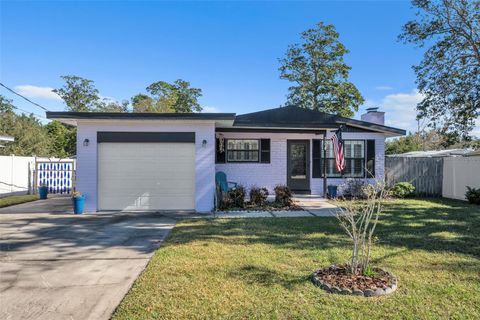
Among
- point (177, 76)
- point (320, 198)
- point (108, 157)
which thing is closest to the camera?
point (108, 157)

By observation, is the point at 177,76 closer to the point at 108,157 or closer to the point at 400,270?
the point at 108,157

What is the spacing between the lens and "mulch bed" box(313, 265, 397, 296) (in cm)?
374

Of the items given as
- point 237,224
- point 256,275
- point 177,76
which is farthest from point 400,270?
point 177,76

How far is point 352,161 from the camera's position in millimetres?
13664

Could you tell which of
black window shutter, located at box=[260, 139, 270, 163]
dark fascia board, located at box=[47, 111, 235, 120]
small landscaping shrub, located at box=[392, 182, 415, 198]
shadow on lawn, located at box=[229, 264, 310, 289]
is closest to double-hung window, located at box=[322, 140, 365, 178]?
small landscaping shrub, located at box=[392, 182, 415, 198]

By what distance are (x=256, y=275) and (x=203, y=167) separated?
5.89m

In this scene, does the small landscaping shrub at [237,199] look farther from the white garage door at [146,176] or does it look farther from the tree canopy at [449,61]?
the tree canopy at [449,61]

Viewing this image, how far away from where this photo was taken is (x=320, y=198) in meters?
12.8

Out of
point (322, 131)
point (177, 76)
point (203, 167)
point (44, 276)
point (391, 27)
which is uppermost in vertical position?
point (177, 76)

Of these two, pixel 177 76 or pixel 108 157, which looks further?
pixel 177 76

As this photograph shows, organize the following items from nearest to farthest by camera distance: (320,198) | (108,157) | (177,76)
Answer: (108,157)
(320,198)
(177,76)

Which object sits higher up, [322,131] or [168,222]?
[322,131]

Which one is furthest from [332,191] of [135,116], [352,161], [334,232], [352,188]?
[135,116]

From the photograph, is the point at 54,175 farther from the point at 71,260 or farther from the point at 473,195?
the point at 473,195
